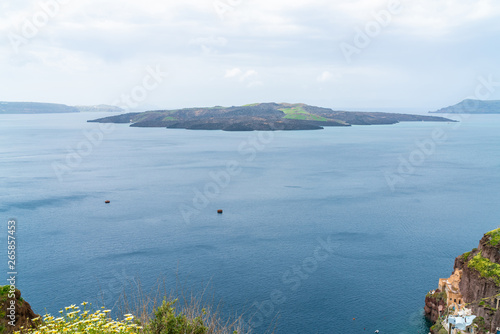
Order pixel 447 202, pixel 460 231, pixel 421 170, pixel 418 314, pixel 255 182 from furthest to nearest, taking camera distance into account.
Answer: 1. pixel 421 170
2. pixel 255 182
3. pixel 447 202
4. pixel 460 231
5. pixel 418 314

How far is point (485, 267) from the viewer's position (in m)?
30.3

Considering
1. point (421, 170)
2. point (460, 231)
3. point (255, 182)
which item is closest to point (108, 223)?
point (255, 182)

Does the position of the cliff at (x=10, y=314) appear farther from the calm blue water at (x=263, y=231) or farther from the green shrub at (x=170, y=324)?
the calm blue water at (x=263, y=231)

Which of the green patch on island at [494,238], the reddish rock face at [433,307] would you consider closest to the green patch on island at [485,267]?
the green patch on island at [494,238]

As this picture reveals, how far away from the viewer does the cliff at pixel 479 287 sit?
2721cm

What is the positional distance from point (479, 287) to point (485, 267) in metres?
1.63

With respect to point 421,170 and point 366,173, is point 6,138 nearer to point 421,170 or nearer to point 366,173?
point 366,173

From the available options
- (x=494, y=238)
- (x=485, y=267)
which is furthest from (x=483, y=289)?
(x=494, y=238)

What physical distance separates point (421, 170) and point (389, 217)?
1928 inches

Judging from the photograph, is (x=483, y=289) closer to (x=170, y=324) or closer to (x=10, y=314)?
(x=170, y=324)

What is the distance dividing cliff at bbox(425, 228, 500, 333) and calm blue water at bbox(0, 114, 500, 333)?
10.5 feet

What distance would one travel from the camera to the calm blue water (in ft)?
122

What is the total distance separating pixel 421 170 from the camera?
346 feet

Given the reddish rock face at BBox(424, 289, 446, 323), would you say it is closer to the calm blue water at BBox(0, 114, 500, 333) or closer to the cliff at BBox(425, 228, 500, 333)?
the cliff at BBox(425, 228, 500, 333)
